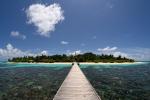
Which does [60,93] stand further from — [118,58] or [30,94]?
[118,58]

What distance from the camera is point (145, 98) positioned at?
1600 cm

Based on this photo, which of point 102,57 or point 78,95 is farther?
point 102,57

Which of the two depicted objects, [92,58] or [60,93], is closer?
[60,93]

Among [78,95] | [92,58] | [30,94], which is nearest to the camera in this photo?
[78,95]

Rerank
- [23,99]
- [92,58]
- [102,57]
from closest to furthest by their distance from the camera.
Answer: [23,99] → [92,58] → [102,57]

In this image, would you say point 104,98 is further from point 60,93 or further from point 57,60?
point 57,60

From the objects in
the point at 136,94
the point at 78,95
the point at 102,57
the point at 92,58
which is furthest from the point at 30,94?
the point at 102,57

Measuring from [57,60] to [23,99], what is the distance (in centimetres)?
8875

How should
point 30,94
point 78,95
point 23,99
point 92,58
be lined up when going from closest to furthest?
point 78,95 < point 23,99 < point 30,94 < point 92,58

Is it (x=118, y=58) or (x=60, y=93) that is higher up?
(x=118, y=58)

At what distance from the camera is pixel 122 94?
17328 mm

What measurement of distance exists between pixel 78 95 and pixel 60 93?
1.44 metres

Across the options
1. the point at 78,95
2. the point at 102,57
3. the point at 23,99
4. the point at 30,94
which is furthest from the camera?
the point at 102,57

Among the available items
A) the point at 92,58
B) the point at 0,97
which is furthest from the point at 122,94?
the point at 92,58
